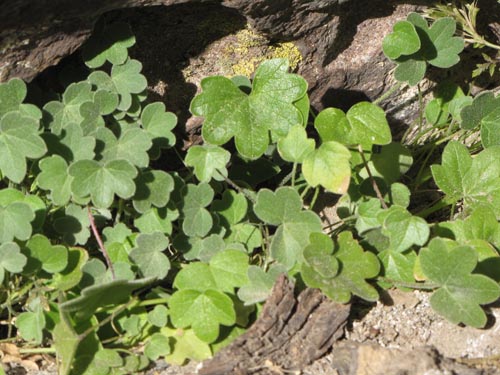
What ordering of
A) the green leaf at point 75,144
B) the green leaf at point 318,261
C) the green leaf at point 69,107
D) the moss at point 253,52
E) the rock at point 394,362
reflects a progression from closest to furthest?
the rock at point 394,362, the green leaf at point 318,261, the green leaf at point 75,144, the green leaf at point 69,107, the moss at point 253,52

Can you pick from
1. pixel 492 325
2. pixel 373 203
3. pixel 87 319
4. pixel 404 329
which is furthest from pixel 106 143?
pixel 492 325

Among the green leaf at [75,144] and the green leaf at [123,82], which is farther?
the green leaf at [123,82]

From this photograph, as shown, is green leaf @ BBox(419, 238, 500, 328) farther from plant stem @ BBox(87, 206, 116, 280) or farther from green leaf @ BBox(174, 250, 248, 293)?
plant stem @ BBox(87, 206, 116, 280)

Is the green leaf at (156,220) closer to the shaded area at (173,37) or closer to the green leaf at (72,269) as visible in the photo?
the green leaf at (72,269)

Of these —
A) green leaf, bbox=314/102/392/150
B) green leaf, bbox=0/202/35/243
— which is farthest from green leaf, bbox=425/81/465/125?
green leaf, bbox=0/202/35/243

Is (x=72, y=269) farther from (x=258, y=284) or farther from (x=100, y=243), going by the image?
(x=258, y=284)

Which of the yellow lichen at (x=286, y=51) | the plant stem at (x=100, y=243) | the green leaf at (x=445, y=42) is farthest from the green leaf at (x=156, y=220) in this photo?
the green leaf at (x=445, y=42)

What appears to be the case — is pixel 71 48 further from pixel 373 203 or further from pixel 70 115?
pixel 373 203

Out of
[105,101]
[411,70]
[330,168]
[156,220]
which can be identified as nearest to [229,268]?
[156,220]
